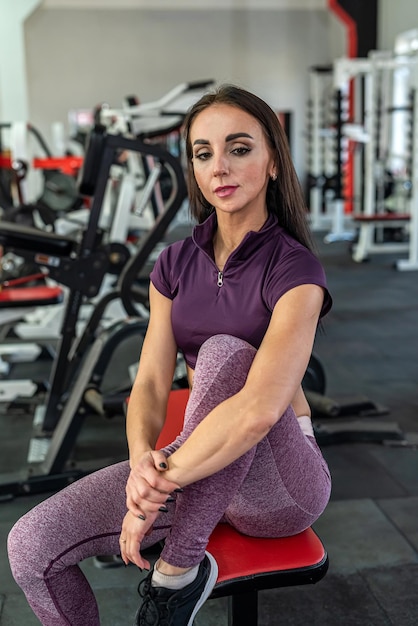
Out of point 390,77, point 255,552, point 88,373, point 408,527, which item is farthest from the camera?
point 390,77

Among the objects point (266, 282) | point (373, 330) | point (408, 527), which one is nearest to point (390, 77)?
point (373, 330)

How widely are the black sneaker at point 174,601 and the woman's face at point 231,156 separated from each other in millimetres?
607

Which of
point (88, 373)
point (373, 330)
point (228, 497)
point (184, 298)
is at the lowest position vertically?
point (373, 330)

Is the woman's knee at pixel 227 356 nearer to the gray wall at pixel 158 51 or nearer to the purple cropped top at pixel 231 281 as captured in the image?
the purple cropped top at pixel 231 281

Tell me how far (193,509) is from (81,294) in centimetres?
158

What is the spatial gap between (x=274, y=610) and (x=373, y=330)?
2768 mm

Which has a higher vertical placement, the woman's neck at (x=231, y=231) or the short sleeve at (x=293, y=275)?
the woman's neck at (x=231, y=231)

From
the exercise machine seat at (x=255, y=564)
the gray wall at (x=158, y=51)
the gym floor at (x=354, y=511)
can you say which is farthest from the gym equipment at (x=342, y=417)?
the gray wall at (x=158, y=51)

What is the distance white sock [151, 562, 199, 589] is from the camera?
1.06m

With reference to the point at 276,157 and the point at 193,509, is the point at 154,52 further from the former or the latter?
the point at 193,509

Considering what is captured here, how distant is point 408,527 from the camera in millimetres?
1936

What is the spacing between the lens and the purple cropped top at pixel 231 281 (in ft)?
3.84

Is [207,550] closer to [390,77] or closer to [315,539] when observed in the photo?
[315,539]

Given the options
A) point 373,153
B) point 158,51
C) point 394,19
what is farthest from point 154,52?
point 373,153
